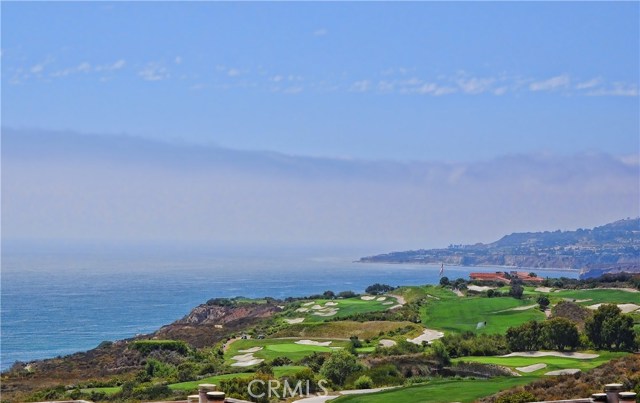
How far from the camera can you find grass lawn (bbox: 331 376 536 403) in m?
25.1

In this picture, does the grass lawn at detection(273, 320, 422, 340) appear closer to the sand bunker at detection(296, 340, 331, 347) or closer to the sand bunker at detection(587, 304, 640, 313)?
the sand bunker at detection(296, 340, 331, 347)

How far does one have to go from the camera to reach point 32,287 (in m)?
152

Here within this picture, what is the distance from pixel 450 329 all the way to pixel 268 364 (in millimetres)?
18272

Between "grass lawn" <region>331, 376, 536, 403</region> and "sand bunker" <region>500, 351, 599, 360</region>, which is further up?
"grass lawn" <region>331, 376, 536, 403</region>

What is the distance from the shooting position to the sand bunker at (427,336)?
46.2m

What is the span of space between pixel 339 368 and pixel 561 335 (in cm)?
1489

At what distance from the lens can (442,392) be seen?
26609mm

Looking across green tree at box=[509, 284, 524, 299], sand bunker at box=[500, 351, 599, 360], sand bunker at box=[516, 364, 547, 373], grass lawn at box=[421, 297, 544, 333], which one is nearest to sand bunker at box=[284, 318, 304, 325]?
grass lawn at box=[421, 297, 544, 333]

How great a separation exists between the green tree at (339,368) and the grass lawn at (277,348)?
9231 millimetres

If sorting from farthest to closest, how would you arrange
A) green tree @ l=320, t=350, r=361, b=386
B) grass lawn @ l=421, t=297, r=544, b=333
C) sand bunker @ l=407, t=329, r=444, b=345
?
grass lawn @ l=421, t=297, r=544, b=333 → sand bunker @ l=407, t=329, r=444, b=345 → green tree @ l=320, t=350, r=361, b=386

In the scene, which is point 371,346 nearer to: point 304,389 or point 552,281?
point 304,389

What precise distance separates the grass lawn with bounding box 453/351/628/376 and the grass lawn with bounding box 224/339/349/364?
35.2 feet

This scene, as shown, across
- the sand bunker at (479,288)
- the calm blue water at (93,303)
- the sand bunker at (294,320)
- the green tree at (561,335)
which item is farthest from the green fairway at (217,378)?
the sand bunker at (479,288)

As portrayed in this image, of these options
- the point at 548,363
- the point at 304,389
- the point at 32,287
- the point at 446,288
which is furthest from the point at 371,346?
the point at 32,287
